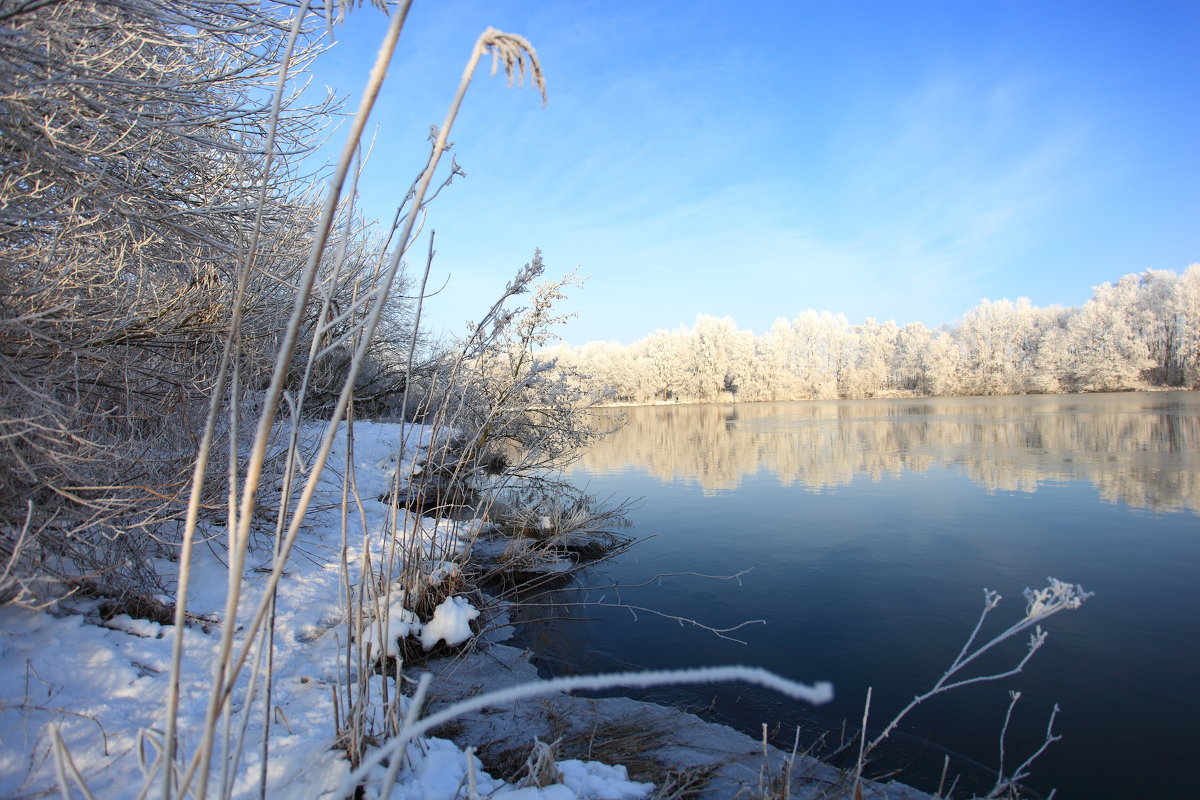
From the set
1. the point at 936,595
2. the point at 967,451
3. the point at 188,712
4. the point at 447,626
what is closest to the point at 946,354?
the point at 967,451

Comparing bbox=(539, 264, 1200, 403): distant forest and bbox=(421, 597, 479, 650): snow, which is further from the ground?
bbox=(539, 264, 1200, 403): distant forest

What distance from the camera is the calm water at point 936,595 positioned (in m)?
3.93

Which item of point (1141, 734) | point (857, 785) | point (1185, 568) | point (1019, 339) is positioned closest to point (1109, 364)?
point (1019, 339)

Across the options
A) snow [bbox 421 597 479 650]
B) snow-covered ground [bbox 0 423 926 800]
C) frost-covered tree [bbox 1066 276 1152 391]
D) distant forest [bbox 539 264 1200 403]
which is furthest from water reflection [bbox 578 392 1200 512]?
frost-covered tree [bbox 1066 276 1152 391]

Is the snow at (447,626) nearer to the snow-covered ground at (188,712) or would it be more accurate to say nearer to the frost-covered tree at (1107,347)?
the snow-covered ground at (188,712)

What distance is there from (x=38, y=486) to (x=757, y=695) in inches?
169

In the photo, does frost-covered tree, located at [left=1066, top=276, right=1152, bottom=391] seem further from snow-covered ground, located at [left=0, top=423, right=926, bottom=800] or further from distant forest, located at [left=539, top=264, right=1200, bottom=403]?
snow-covered ground, located at [left=0, top=423, right=926, bottom=800]

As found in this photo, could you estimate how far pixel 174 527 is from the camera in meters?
5.07

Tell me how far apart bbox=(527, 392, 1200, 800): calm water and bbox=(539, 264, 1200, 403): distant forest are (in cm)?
2396

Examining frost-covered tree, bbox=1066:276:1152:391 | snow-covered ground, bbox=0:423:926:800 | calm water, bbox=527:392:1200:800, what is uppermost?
frost-covered tree, bbox=1066:276:1152:391

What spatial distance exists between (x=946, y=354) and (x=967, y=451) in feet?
127

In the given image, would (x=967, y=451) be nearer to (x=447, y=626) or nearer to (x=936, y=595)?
(x=936, y=595)

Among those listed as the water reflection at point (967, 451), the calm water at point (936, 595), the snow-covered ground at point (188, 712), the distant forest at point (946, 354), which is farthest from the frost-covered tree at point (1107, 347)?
→ the snow-covered ground at point (188, 712)

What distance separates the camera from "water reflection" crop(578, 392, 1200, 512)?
36.9 ft
